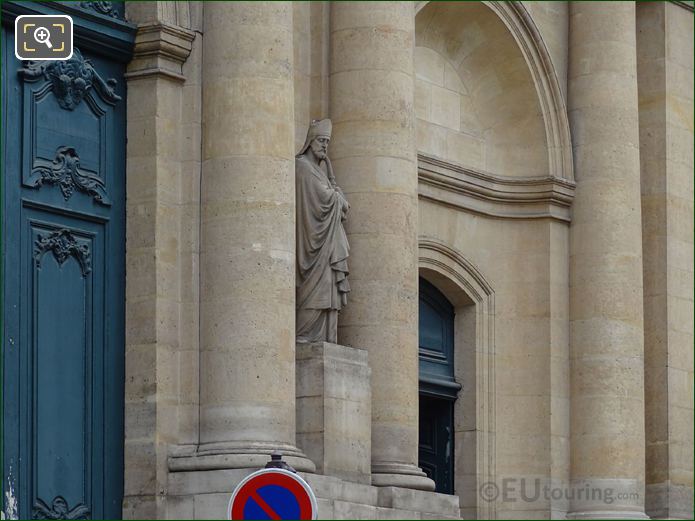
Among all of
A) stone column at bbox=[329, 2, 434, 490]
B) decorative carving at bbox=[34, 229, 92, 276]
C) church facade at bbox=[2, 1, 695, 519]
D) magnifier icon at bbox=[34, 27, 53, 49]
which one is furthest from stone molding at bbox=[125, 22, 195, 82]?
stone column at bbox=[329, 2, 434, 490]

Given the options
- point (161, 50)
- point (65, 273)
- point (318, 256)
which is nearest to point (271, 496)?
point (65, 273)

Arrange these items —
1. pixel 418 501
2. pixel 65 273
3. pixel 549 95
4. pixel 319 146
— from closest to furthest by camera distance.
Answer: pixel 65 273 < pixel 418 501 < pixel 319 146 < pixel 549 95

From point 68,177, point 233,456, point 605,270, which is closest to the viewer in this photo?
point 233,456

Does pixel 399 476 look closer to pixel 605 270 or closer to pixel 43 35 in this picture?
pixel 605 270

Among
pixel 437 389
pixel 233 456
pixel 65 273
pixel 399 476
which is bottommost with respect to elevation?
pixel 399 476

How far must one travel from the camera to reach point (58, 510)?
1953 centimetres

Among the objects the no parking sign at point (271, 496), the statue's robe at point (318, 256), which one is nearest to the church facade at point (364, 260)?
the statue's robe at point (318, 256)

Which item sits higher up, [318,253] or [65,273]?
[318,253]

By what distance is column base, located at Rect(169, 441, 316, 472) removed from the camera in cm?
1944

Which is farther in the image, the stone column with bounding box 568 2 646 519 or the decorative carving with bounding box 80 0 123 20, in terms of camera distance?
the stone column with bounding box 568 2 646 519

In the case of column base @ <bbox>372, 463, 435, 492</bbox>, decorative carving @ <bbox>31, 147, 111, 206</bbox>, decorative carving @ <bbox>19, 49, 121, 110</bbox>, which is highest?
decorative carving @ <bbox>19, 49, 121, 110</bbox>

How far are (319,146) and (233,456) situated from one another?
11.3ft

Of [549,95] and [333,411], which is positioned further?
[549,95]

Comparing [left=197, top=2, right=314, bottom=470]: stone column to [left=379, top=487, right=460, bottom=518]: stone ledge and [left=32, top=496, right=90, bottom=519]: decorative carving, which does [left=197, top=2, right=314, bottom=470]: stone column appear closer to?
[left=32, top=496, right=90, bottom=519]: decorative carving
